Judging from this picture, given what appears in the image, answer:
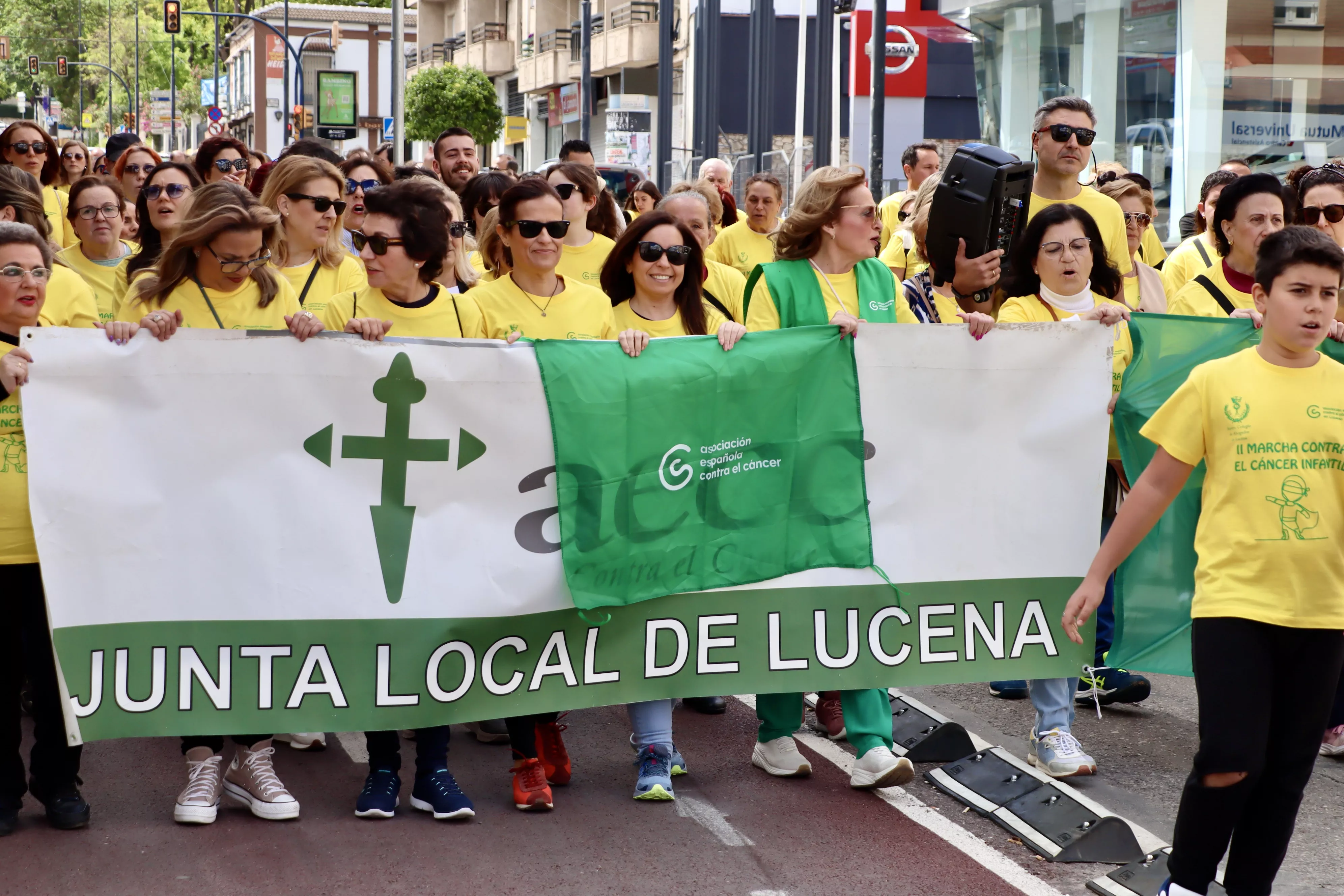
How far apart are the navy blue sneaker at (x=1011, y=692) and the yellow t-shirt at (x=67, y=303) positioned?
151 inches

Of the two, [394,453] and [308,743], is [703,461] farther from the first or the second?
[308,743]

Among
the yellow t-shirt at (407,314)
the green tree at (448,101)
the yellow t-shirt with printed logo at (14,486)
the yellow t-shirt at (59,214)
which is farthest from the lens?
the green tree at (448,101)

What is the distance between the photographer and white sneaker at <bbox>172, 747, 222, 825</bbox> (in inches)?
194

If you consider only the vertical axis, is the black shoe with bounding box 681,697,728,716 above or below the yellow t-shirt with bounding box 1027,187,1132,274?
below

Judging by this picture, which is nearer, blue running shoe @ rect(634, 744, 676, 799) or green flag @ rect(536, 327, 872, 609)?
green flag @ rect(536, 327, 872, 609)

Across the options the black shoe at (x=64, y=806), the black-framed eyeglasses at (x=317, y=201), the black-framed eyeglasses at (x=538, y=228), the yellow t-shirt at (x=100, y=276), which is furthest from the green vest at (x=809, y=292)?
the yellow t-shirt at (x=100, y=276)

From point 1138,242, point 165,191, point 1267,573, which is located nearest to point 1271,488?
point 1267,573

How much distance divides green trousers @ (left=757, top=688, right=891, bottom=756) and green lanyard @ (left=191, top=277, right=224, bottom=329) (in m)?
2.16

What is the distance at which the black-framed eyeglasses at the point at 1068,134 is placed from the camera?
672 centimetres

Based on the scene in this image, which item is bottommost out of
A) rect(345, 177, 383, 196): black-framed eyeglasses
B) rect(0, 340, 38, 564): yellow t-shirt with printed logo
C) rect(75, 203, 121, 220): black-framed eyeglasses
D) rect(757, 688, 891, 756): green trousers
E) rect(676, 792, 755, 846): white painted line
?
rect(676, 792, 755, 846): white painted line

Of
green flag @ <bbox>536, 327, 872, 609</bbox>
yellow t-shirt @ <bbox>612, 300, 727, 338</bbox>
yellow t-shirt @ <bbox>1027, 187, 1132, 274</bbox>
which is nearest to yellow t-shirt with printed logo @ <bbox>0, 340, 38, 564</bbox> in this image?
green flag @ <bbox>536, 327, 872, 609</bbox>

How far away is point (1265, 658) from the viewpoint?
398 cm

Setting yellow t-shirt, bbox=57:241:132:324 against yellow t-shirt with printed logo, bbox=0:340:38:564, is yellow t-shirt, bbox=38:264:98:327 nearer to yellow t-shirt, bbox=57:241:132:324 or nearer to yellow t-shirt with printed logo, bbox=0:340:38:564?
yellow t-shirt with printed logo, bbox=0:340:38:564

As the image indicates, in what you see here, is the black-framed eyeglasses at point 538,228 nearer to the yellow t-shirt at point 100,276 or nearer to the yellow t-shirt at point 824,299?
the yellow t-shirt at point 824,299
